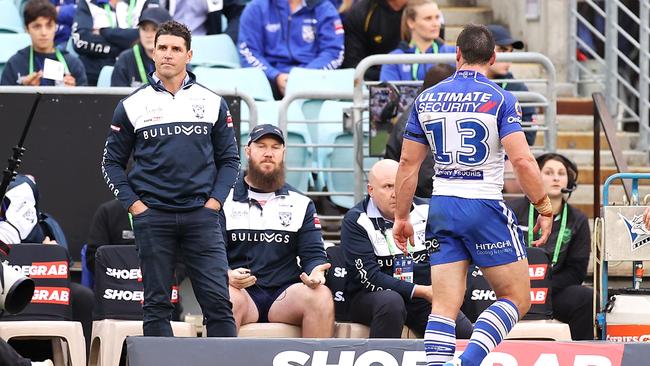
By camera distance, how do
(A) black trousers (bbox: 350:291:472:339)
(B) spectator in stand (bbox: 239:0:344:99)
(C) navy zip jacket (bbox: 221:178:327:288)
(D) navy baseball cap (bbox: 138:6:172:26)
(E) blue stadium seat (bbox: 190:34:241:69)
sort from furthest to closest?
(B) spectator in stand (bbox: 239:0:344:99), (E) blue stadium seat (bbox: 190:34:241:69), (D) navy baseball cap (bbox: 138:6:172:26), (C) navy zip jacket (bbox: 221:178:327:288), (A) black trousers (bbox: 350:291:472:339)

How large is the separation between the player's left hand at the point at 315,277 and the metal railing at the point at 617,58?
412 cm

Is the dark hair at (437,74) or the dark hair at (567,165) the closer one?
the dark hair at (437,74)

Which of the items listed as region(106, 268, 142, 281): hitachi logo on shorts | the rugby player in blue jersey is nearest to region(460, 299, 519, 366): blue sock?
the rugby player in blue jersey

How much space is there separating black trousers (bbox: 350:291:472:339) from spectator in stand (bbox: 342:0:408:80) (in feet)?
12.7

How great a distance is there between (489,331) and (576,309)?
2567 mm

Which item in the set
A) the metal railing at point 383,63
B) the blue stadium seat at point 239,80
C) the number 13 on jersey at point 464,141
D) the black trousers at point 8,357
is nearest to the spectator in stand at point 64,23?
the blue stadium seat at point 239,80

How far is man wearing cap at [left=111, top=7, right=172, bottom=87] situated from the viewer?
11312 millimetres

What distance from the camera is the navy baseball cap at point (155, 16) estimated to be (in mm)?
11367

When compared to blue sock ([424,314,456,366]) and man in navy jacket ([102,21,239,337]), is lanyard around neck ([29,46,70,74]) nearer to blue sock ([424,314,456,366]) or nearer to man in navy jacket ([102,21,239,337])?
man in navy jacket ([102,21,239,337])

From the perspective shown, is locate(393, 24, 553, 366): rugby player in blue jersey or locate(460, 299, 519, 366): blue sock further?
locate(393, 24, 553, 366): rugby player in blue jersey

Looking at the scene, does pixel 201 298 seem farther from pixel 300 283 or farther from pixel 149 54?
pixel 149 54

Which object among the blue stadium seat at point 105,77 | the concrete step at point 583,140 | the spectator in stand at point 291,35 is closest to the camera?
the blue stadium seat at point 105,77

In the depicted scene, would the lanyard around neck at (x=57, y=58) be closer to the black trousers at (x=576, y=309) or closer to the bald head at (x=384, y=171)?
the bald head at (x=384, y=171)

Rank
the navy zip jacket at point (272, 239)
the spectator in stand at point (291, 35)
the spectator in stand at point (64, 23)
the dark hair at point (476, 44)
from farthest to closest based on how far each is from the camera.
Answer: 1. the spectator in stand at point (64, 23)
2. the spectator in stand at point (291, 35)
3. the navy zip jacket at point (272, 239)
4. the dark hair at point (476, 44)
